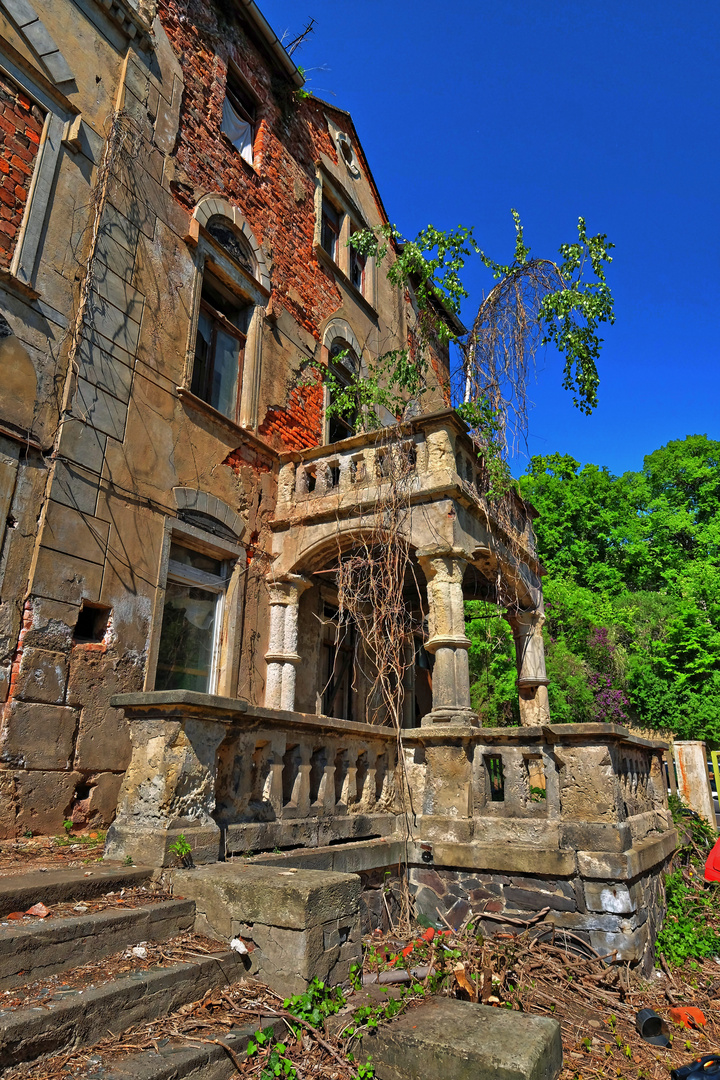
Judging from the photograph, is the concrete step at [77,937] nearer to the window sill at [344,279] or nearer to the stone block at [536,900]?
the stone block at [536,900]

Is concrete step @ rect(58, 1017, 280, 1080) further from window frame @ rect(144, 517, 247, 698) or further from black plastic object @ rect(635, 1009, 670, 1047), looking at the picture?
window frame @ rect(144, 517, 247, 698)

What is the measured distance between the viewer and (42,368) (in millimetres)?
5926

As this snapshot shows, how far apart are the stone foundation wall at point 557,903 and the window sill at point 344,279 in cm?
925

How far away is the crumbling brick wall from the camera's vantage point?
5.83 meters

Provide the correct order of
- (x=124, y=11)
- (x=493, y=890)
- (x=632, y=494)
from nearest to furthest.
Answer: (x=493, y=890), (x=124, y=11), (x=632, y=494)

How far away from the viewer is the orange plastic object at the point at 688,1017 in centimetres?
483

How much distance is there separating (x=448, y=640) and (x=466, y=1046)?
4415 mm

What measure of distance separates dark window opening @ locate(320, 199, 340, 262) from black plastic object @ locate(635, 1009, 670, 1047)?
11.2 metres

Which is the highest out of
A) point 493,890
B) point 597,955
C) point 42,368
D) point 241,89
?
point 241,89

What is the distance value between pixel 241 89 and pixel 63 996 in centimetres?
1126

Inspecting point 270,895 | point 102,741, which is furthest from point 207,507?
point 270,895

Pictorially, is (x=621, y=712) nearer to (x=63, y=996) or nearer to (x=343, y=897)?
(x=343, y=897)

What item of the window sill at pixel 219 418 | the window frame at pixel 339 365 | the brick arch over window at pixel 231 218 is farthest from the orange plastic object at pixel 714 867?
the brick arch over window at pixel 231 218

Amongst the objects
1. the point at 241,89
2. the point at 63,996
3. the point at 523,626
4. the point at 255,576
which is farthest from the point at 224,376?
the point at 63,996
